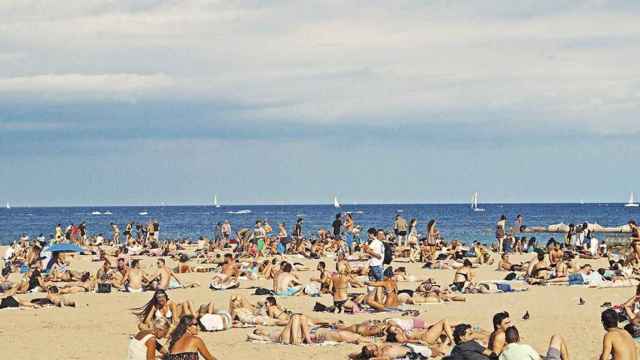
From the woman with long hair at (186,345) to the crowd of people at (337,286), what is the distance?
1 centimetres

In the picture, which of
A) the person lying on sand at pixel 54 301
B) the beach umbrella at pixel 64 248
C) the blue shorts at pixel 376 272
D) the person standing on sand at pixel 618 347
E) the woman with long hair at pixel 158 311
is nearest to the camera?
the person standing on sand at pixel 618 347

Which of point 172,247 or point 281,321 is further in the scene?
point 172,247

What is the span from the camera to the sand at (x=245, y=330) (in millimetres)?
14773

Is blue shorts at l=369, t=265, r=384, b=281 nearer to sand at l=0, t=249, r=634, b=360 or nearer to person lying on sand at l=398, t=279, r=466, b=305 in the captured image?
person lying on sand at l=398, t=279, r=466, b=305

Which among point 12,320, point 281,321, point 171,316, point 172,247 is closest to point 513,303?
point 281,321

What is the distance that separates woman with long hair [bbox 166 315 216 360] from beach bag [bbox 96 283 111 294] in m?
12.6

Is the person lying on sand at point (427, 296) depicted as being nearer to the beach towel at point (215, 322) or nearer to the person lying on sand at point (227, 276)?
the beach towel at point (215, 322)

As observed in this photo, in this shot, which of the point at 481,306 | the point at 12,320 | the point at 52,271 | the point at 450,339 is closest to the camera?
the point at 450,339

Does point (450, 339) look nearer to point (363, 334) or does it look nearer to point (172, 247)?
point (363, 334)

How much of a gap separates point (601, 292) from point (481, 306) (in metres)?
3.78

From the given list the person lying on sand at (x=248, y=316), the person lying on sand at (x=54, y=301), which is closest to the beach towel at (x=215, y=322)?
the person lying on sand at (x=248, y=316)

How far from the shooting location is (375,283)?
18.9 metres

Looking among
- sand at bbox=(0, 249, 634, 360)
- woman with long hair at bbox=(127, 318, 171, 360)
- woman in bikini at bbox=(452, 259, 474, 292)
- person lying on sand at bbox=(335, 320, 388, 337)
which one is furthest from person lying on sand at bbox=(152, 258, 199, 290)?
woman with long hair at bbox=(127, 318, 171, 360)

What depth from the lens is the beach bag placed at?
944 inches
